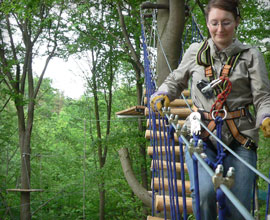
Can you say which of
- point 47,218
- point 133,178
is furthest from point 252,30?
point 47,218

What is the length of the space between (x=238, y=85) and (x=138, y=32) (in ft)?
28.1

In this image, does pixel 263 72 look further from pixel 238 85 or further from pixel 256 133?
pixel 256 133

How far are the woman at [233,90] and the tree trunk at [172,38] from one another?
8.55 ft

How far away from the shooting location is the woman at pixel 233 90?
1667 mm

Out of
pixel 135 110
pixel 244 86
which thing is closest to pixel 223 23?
pixel 244 86

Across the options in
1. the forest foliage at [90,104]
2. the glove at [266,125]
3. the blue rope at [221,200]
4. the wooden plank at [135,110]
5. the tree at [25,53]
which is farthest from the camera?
the tree at [25,53]

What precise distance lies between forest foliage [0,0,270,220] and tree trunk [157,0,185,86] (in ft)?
8.17

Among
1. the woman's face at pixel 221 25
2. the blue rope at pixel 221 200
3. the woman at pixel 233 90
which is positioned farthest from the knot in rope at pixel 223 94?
the blue rope at pixel 221 200

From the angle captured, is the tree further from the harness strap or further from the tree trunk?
the harness strap

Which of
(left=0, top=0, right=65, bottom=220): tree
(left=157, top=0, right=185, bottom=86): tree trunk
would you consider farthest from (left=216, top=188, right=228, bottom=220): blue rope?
(left=0, top=0, right=65, bottom=220): tree

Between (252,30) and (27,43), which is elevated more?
(27,43)

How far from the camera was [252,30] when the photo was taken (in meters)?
7.09

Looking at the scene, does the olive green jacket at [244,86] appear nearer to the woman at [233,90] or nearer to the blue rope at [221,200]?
the woman at [233,90]

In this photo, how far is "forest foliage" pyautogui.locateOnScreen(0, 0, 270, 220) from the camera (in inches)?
309
